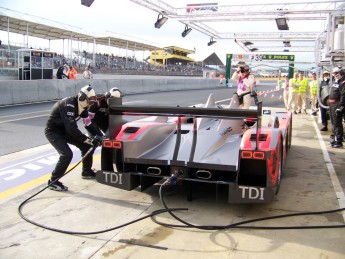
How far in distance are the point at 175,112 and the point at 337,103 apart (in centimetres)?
501

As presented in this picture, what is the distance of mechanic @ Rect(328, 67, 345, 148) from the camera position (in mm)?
7699

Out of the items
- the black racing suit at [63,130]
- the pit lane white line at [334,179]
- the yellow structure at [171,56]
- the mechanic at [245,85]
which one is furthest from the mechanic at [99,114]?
the yellow structure at [171,56]

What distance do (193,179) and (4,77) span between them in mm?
19692

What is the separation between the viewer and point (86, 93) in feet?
16.6

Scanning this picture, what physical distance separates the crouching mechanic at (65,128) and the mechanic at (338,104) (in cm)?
528

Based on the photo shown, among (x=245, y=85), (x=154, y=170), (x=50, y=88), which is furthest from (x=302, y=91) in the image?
(x=154, y=170)

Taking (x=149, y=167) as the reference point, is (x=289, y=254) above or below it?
below

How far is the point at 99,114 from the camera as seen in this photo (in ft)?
19.8

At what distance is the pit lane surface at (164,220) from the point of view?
3.34 m

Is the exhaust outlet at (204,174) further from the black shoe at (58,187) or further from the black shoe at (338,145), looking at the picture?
the black shoe at (338,145)

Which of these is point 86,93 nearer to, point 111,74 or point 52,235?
point 52,235

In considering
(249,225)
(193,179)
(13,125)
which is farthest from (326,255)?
(13,125)

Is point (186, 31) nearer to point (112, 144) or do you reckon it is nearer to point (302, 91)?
point (302, 91)

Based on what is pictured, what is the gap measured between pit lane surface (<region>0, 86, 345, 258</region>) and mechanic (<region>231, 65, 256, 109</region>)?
3149mm
